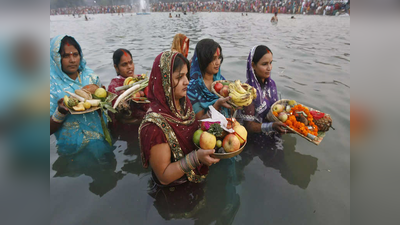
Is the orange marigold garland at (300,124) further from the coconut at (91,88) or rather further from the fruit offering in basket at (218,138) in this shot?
the coconut at (91,88)

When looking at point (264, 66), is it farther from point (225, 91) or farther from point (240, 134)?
point (240, 134)

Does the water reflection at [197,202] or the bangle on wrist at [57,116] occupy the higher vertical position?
the bangle on wrist at [57,116]

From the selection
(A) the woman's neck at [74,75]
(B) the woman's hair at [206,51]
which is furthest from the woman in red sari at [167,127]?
(A) the woman's neck at [74,75]

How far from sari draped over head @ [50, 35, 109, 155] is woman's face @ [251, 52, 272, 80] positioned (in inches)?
121

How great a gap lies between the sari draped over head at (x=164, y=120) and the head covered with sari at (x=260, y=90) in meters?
1.80

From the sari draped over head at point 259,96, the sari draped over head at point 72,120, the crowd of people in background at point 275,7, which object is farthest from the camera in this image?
the crowd of people in background at point 275,7

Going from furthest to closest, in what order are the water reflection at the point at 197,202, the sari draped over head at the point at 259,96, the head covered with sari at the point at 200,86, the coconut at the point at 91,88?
the sari draped over head at the point at 259,96 → the head covered with sari at the point at 200,86 → the coconut at the point at 91,88 → the water reflection at the point at 197,202

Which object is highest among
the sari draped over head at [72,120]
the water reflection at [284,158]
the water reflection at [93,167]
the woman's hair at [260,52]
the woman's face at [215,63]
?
the woman's hair at [260,52]

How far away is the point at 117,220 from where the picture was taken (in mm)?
2959

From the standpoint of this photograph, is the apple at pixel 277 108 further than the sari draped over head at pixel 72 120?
Yes

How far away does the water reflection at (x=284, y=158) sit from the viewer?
12.5 feet

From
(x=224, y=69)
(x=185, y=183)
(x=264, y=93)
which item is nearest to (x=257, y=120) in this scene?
(x=264, y=93)
